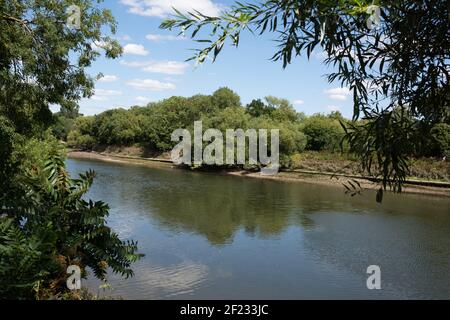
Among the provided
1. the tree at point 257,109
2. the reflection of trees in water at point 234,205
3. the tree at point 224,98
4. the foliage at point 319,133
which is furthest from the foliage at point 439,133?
the tree at point 257,109

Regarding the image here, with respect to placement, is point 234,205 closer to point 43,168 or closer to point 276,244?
point 276,244

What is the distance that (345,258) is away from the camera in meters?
14.7

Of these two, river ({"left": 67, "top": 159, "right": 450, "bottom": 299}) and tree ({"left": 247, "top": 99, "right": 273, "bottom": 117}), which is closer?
river ({"left": 67, "top": 159, "right": 450, "bottom": 299})

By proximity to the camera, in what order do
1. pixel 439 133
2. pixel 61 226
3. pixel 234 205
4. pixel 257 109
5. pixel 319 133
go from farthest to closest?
1. pixel 257 109
2. pixel 319 133
3. pixel 234 205
4. pixel 61 226
5. pixel 439 133

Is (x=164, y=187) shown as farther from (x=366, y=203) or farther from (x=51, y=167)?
(x=51, y=167)

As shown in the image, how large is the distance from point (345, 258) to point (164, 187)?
18.4 m

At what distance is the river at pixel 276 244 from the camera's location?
38.6 ft

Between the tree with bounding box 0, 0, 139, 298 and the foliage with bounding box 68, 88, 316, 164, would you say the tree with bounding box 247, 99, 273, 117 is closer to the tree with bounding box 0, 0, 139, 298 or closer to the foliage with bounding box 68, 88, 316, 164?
the foliage with bounding box 68, 88, 316, 164

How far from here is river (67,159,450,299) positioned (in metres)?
11.8

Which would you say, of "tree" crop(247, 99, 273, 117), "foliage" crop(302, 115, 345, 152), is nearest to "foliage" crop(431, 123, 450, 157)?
"foliage" crop(302, 115, 345, 152)

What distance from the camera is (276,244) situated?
16172mm

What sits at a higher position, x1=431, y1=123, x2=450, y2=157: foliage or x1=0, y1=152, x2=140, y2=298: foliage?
x1=431, y1=123, x2=450, y2=157: foliage

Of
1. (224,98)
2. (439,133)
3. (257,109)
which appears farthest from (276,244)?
(257,109)
